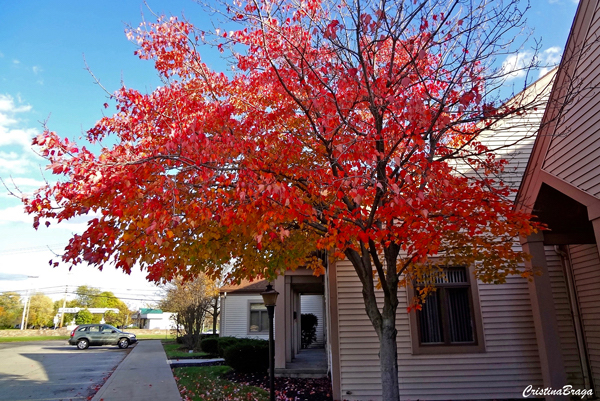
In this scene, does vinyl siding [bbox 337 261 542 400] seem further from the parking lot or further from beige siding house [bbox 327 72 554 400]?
the parking lot

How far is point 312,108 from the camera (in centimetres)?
673

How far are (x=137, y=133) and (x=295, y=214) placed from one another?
454 centimetres

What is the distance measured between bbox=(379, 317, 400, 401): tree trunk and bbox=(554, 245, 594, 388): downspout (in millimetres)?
5346

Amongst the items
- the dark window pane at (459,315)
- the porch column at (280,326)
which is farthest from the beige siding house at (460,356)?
the porch column at (280,326)

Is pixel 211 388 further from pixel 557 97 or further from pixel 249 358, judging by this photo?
pixel 557 97

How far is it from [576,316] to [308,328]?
16.6m

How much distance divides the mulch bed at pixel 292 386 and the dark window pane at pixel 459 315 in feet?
11.1

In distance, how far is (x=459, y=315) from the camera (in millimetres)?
9570

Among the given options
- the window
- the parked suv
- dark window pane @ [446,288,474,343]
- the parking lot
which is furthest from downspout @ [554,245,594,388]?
the parked suv

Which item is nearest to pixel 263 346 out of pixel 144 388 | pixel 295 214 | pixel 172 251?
pixel 144 388

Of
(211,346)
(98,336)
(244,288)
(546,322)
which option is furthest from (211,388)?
(98,336)

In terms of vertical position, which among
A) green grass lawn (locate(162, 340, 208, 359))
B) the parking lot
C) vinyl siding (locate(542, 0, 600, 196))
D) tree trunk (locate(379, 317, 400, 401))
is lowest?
the parking lot

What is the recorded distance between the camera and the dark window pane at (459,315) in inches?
373

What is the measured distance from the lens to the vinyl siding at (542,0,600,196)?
569 cm
